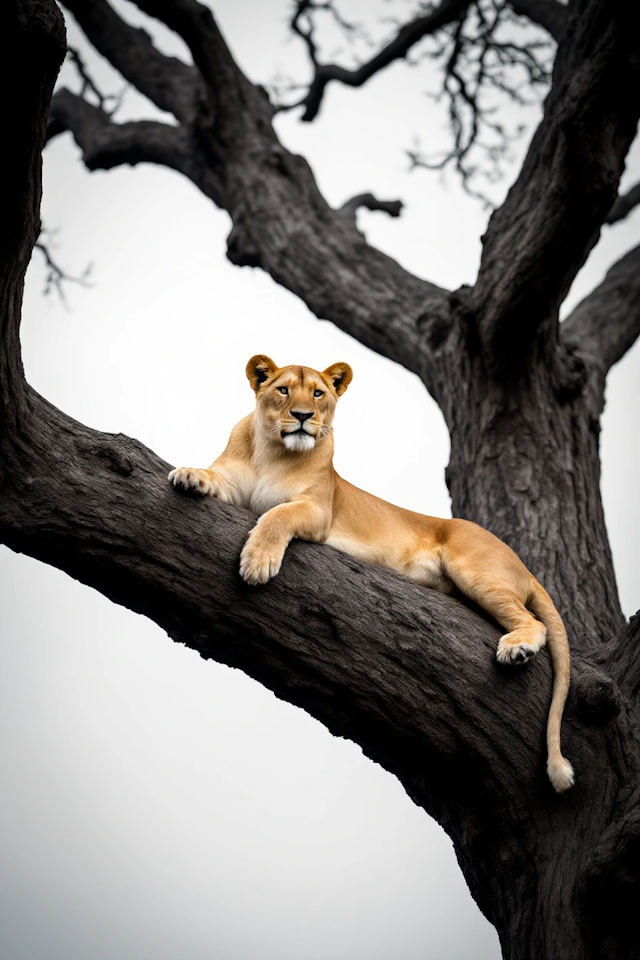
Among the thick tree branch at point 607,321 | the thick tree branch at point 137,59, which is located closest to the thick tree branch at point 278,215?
the thick tree branch at point 137,59

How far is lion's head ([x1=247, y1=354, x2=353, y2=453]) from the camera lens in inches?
164

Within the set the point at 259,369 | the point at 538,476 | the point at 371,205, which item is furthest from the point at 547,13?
the point at 259,369

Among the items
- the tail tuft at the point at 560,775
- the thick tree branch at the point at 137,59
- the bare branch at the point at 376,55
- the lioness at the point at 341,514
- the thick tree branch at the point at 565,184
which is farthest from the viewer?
the thick tree branch at the point at 137,59

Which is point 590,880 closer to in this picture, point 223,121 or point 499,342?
point 499,342

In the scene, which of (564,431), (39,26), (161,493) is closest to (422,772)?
(161,493)

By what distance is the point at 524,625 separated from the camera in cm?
391

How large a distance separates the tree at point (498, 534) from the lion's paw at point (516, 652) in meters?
0.06

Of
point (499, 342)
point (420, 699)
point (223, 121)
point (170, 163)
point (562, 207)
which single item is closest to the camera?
point (420, 699)

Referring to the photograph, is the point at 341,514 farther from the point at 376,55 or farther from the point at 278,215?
the point at 376,55

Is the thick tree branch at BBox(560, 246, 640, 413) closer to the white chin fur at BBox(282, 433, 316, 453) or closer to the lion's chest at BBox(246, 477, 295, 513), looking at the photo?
the white chin fur at BBox(282, 433, 316, 453)

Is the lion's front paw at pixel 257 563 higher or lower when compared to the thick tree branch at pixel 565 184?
lower

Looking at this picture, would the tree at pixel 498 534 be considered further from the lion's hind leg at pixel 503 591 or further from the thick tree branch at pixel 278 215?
the thick tree branch at pixel 278 215

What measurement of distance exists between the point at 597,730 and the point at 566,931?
0.80 meters

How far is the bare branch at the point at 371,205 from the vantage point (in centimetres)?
811
